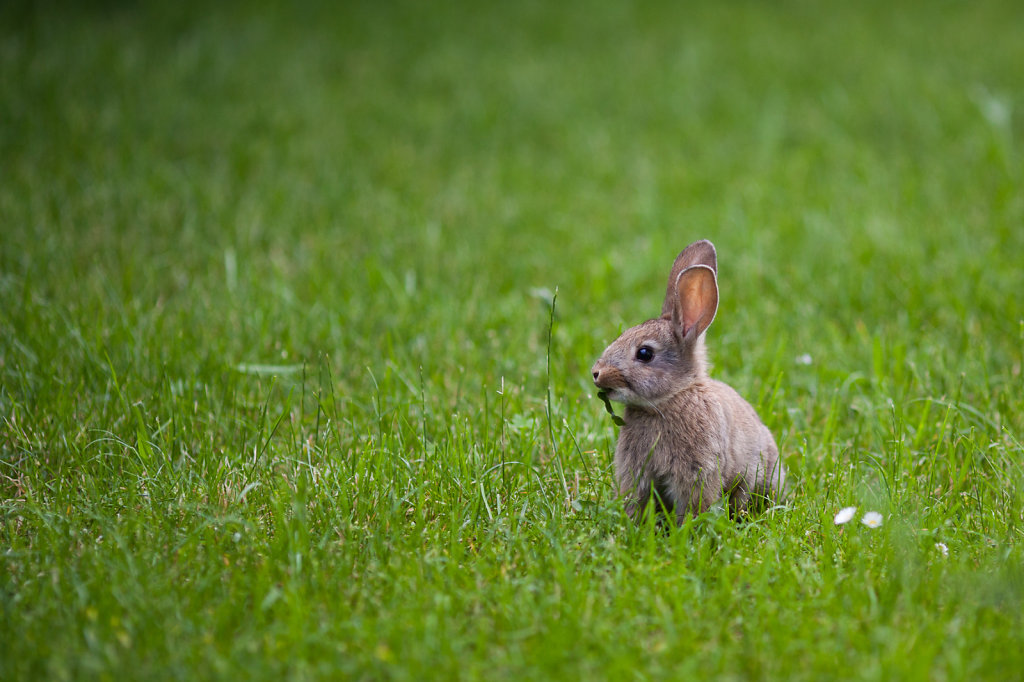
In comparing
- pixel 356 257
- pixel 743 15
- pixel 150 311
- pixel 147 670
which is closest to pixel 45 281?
pixel 150 311

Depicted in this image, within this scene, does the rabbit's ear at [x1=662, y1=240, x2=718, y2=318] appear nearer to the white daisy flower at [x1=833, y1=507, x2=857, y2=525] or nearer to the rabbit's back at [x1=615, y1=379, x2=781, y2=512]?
the rabbit's back at [x1=615, y1=379, x2=781, y2=512]

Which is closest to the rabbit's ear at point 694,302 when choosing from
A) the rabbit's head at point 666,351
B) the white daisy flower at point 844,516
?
the rabbit's head at point 666,351

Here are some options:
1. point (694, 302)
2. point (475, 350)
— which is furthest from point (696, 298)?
point (475, 350)

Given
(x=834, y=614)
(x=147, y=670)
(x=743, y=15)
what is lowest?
(x=147, y=670)

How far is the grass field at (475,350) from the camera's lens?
257cm

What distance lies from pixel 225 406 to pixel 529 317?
68.1 inches

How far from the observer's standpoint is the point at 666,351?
10.5 ft

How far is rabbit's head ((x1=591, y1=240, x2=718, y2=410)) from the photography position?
10.2 ft

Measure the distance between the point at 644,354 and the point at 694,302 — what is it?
0.82 feet

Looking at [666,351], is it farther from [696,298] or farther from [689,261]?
[689,261]

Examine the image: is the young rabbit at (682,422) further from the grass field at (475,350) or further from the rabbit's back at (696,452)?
the grass field at (475,350)

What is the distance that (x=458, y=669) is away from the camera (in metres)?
2.37

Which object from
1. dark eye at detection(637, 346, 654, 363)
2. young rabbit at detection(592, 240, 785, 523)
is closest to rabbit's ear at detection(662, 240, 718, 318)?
young rabbit at detection(592, 240, 785, 523)

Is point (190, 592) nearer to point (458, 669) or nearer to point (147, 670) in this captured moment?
point (147, 670)
